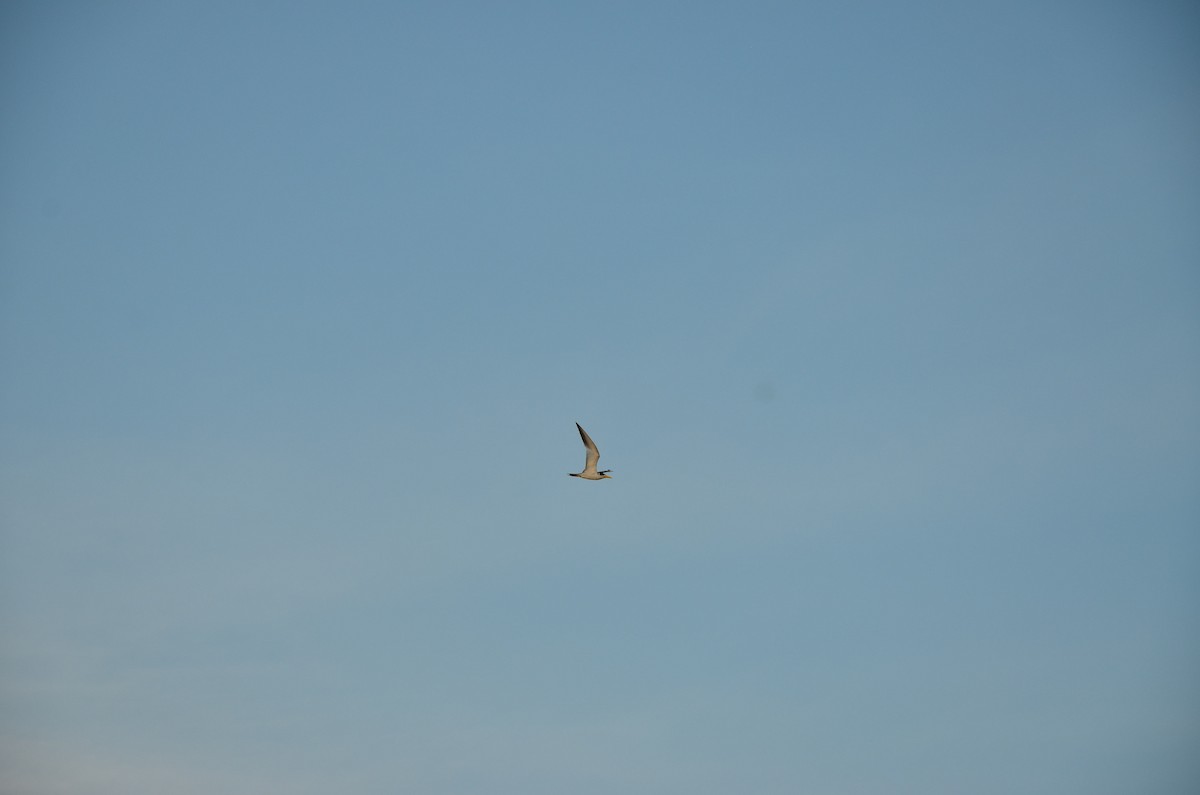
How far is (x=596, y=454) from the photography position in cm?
10744

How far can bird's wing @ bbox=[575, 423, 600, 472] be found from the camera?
10631 cm

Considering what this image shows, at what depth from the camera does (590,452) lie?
10731 centimetres

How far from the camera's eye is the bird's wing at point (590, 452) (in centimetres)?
10631
